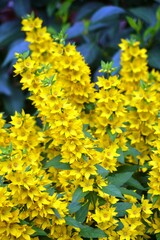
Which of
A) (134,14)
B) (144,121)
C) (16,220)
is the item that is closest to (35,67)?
(144,121)

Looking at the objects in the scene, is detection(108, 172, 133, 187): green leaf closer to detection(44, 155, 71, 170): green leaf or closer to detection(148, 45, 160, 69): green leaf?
detection(44, 155, 71, 170): green leaf

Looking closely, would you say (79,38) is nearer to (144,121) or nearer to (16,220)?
(144,121)

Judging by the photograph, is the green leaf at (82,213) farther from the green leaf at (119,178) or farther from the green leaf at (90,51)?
the green leaf at (90,51)

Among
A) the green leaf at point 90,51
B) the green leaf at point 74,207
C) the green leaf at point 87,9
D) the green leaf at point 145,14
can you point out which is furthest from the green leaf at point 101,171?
the green leaf at point 87,9

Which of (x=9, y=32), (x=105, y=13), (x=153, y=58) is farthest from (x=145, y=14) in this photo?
(x=9, y=32)

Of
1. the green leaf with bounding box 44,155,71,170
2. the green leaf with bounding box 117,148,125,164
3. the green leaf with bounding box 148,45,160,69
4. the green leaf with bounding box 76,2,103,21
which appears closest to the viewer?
the green leaf with bounding box 44,155,71,170

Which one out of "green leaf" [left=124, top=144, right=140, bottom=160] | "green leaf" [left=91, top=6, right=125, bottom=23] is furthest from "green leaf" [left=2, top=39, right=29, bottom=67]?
"green leaf" [left=124, top=144, right=140, bottom=160]

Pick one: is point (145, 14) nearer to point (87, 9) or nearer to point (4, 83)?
point (87, 9)
